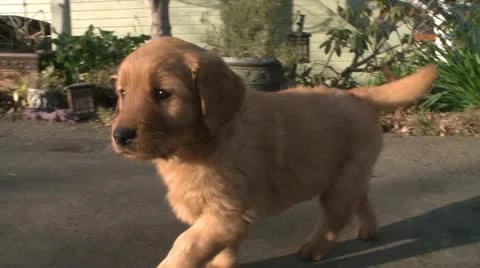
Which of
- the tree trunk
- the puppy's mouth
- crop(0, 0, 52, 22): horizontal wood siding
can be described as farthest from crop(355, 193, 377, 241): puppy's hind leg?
crop(0, 0, 52, 22): horizontal wood siding

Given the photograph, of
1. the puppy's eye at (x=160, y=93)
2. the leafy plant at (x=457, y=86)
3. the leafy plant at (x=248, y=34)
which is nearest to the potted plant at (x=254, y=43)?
the leafy plant at (x=248, y=34)

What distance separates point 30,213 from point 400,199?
2988mm

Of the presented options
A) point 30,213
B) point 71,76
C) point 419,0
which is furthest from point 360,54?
point 30,213

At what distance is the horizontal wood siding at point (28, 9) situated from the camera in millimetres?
A: 12561

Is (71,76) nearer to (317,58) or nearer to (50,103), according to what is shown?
(50,103)

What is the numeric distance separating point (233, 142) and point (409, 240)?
6.04ft

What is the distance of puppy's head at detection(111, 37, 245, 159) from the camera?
2.94m

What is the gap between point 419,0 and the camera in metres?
9.32

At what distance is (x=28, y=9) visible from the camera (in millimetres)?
12680

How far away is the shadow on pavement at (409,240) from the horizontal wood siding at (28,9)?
31.7 ft

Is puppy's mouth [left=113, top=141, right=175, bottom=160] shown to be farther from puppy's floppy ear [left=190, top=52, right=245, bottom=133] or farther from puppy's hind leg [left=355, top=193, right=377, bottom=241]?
puppy's hind leg [left=355, top=193, right=377, bottom=241]

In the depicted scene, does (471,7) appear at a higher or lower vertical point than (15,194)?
higher

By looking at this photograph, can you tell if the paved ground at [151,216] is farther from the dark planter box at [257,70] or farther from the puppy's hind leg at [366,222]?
the dark planter box at [257,70]

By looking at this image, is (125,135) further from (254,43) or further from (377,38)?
(377,38)
